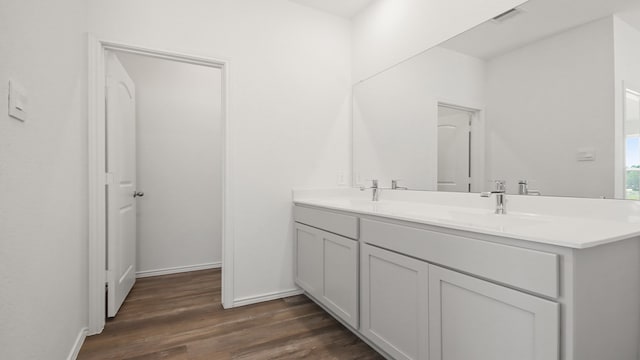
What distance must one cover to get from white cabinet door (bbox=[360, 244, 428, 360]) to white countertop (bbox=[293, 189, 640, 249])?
0.74ft

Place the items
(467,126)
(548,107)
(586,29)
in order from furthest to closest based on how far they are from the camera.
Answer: (467,126) < (548,107) < (586,29)

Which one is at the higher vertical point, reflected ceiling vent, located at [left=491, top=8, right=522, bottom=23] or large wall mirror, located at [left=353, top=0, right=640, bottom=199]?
reflected ceiling vent, located at [left=491, top=8, right=522, bottom=23]

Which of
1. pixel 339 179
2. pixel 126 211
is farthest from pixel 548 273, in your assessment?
pixel 126 211

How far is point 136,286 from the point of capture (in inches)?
111

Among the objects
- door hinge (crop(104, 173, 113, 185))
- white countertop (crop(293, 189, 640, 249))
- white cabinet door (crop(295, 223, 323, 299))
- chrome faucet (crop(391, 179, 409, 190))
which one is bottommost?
white cabinet door (crop(295, 223, 323, 299))

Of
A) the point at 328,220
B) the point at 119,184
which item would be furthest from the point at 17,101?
the point at 328,220

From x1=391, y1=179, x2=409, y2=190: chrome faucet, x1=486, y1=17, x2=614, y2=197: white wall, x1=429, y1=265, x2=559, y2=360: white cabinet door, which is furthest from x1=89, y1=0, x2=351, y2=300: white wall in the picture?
x1=429, y1=265, x2=559, y2=360: white cabinet door

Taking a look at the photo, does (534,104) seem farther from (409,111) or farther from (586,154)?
(409,111)

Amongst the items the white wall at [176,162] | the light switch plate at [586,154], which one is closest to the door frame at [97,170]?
the white wall at [176,162]

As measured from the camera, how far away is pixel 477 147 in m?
1.79

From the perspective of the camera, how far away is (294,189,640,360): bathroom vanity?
885mm

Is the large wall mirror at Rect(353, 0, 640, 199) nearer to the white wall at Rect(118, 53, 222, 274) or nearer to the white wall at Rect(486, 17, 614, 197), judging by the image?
the white wall at Rect(486, 17, 614, 197)

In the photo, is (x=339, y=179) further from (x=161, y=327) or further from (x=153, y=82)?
(x=153, y=82)

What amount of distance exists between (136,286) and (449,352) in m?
2.73
